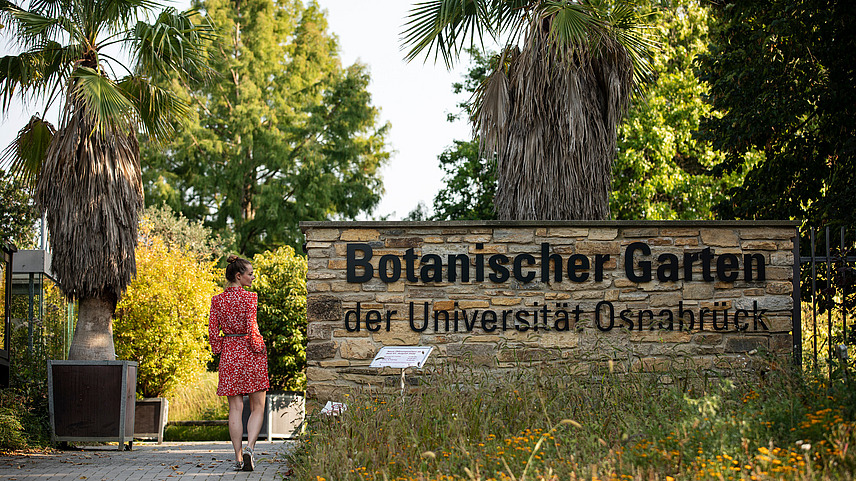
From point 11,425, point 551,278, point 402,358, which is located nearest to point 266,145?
point 11,425

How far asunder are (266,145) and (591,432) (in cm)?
2064

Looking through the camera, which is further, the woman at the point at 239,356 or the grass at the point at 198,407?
the grass at the point at 198,407

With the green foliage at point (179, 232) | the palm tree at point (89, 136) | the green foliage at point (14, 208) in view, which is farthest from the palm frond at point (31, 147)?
the green foliage at point (179, 232)

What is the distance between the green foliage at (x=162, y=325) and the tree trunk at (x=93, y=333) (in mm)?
4202

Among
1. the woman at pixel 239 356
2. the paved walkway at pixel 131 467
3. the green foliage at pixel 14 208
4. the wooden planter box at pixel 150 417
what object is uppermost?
the green foliage at pixel 14 208

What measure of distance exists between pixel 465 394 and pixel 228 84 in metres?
21.0

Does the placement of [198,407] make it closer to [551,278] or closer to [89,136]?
[89,136]

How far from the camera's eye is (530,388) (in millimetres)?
6227

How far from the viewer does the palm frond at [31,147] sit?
401 inches

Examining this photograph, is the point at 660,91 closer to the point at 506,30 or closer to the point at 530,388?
the point at 506,30

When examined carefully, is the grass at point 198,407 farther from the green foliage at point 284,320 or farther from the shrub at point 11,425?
the shrub at point 11,425

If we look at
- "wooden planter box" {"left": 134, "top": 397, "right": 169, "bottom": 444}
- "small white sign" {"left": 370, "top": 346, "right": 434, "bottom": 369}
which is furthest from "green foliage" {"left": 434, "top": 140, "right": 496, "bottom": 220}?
"small white sign" {"left": 370, "top": 346, "right": 434, "bottom": 369}

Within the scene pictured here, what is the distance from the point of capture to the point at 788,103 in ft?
39.7

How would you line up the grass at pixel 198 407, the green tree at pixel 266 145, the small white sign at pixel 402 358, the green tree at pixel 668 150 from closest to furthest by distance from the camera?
the small white sign at pixel 402 358 → the grass at pixel 198 407 → the green tree at pixel 668 150 → the green tree at pixel 266 145
